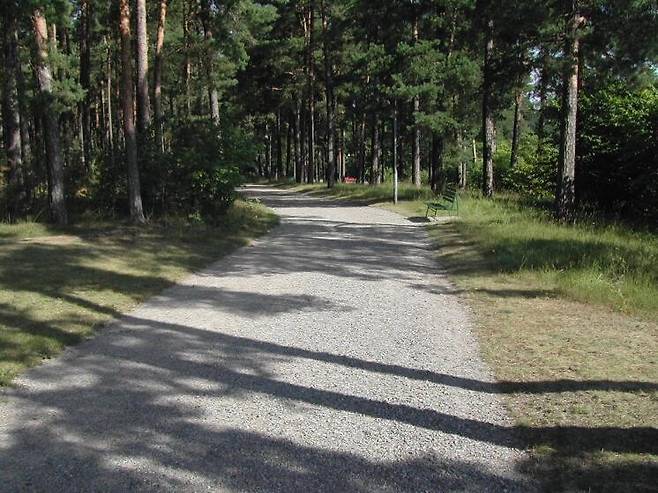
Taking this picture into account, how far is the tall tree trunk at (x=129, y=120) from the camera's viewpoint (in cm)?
1548

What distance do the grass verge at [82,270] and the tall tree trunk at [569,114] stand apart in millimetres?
8009

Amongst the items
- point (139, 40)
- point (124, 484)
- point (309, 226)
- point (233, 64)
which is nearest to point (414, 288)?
point (124, 484)

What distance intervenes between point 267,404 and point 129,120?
490 inches

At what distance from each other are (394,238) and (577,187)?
797 centimetres

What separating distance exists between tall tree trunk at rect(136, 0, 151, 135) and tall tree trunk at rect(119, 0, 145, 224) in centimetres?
39

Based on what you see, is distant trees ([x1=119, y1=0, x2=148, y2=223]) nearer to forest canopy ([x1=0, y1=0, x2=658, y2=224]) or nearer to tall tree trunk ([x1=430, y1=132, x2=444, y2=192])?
forest canopy ([x1=0, y1=0, x2=658, y2=224])

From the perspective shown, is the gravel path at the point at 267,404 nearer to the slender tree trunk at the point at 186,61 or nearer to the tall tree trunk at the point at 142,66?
the tall tree trunk at the point at 142,66

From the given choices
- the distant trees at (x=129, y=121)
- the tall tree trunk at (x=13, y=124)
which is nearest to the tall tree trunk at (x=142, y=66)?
the distant trees at (x=129, y=121)

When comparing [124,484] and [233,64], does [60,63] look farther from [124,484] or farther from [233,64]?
[124,484]

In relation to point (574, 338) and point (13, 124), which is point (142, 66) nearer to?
point (13, 124)

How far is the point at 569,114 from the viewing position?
50.2ft

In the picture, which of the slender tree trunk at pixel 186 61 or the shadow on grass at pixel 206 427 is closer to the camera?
the shadow on grass at pixel 206 427

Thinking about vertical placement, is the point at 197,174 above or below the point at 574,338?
above

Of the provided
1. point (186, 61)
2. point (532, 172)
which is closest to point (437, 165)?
point (532, 172)
